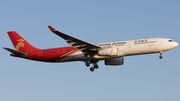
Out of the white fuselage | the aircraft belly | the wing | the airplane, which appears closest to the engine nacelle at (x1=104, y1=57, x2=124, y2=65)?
the airplane

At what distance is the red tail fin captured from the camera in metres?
52.2

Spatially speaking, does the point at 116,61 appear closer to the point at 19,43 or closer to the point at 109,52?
the point at 109,52

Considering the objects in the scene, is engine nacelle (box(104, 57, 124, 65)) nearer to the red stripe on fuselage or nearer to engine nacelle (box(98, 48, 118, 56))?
engine nacelle (box(98, 48, 118, 56))

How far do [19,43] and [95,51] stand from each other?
14369 mm

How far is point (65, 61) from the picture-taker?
163ft

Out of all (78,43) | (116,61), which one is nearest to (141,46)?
(116,61)

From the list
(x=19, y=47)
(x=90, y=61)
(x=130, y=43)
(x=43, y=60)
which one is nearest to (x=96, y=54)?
(x=90, y=61)

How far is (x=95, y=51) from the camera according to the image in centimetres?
4734

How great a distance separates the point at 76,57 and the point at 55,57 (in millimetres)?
3629

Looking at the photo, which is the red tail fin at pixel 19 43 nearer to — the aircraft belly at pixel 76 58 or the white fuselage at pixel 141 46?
the aircraft belly at pixel 76 58

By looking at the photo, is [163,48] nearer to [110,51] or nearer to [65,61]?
[110,51]

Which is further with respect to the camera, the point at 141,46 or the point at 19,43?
the point at 19,43

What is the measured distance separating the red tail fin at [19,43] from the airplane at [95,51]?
55 centimetres

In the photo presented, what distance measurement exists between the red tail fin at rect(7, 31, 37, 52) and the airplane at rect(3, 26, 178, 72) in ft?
1.79
